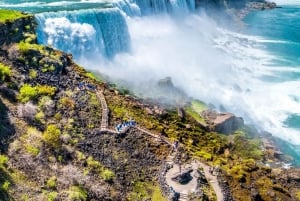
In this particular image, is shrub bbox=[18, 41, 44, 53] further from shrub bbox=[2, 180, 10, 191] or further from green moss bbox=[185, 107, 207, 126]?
green moss bbox=[185, 107, 207, 126]

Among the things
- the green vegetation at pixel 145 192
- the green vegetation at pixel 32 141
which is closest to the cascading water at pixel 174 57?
the green vegetation at pixel 145 192

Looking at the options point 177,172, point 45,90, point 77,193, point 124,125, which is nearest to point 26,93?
point 45,90

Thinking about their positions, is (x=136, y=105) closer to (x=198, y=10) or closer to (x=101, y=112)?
(x=101, y=112)

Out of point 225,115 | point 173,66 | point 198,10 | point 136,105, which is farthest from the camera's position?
point 198,10

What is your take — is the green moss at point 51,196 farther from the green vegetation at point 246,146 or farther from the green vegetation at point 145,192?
the green vegetation at point 246,146

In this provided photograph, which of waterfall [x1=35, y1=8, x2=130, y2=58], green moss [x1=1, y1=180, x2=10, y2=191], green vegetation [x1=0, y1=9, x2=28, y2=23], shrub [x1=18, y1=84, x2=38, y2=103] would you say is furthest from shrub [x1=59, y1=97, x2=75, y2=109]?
waterfall [x1=35, y1=8, x2=130, y2=58]

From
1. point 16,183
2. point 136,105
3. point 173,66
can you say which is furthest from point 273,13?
point 16,183
